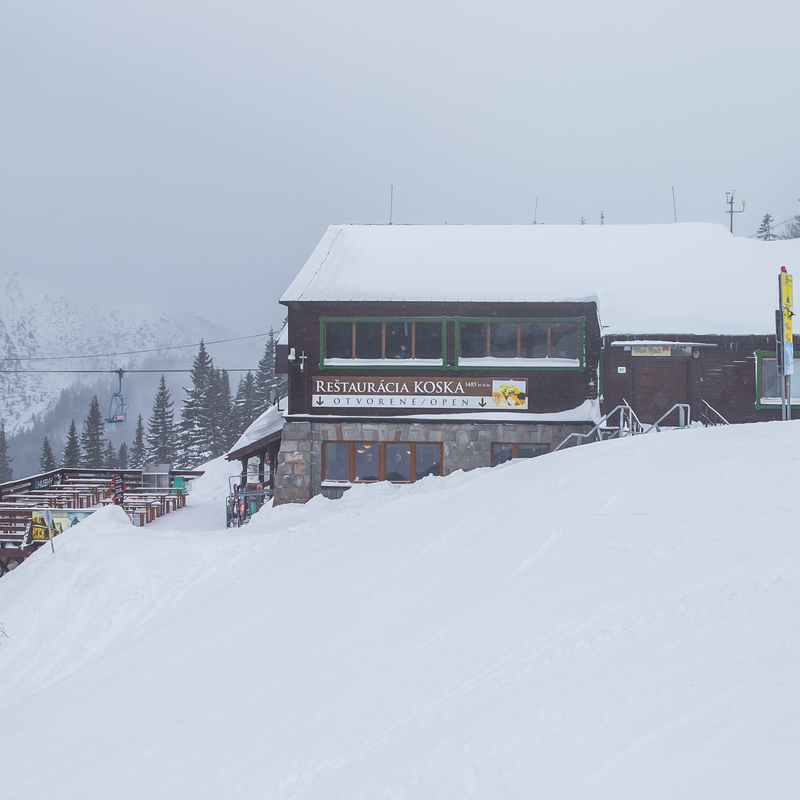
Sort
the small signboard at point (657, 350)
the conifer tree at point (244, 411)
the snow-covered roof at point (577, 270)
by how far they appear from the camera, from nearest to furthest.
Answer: the small signboard at point (657, 350), the snow-covered roof at point (577, 270), the conifer tree at point (244, 411)

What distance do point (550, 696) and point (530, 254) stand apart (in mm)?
17448

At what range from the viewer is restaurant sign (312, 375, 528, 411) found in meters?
17.4

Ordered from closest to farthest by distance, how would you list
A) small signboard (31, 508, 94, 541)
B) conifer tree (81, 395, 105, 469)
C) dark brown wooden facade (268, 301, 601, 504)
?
dark brown wooden facade (268, 301, 601, 504) → small signboard (31, 508, 94, 541) → conifer tree (81, 395, 105, 469)

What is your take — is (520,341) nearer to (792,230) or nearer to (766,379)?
(766,379)

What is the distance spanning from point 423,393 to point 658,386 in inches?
257

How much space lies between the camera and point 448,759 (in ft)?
12.1

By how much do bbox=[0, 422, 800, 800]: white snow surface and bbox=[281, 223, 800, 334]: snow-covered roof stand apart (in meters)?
7.85

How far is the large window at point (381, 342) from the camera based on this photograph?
17.5 metres

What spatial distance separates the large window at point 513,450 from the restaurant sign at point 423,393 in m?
1.06

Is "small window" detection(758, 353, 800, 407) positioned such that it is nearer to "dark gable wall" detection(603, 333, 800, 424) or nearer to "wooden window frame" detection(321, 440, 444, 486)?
"dark gable wall" detection(603, 333, 800, 424)

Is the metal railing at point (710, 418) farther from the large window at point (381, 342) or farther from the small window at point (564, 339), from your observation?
the large window at point (381, 342)

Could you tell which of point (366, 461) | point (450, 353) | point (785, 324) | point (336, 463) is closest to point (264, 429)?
point (336, 463)

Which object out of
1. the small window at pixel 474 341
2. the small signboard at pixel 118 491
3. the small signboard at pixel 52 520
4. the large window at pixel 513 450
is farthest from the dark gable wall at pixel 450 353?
the small signboard at pixel 118 491

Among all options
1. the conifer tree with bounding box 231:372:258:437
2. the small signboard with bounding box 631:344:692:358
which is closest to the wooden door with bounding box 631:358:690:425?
the small signboard with bounding box 631:344:692:358
